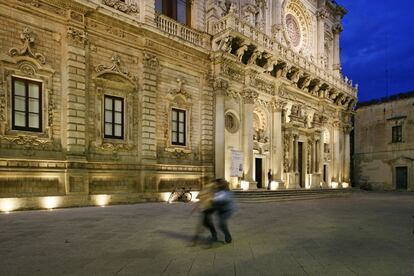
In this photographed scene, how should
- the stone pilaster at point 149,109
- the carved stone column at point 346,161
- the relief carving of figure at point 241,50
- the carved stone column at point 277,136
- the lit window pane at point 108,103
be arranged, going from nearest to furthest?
the lit window pane at point 108,103
the stone pilaster at point 149,109
the relief carving of figure at point 241,50
the carved stone column at point 277,136
the carved stone column at point 346,161

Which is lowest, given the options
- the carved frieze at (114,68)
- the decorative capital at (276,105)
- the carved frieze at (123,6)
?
the decorative capital at (276,105)

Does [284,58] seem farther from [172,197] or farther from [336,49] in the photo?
[172,197]

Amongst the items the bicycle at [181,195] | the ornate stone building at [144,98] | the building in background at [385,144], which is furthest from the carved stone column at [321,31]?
the bicycle at [181,195]

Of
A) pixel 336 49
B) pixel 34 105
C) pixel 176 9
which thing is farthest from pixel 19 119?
pixel 336 49

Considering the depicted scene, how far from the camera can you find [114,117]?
51.6 feet

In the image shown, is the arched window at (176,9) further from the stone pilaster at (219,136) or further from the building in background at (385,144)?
the building in background at (385,144)

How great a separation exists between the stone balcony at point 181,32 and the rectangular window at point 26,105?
7.52 metres

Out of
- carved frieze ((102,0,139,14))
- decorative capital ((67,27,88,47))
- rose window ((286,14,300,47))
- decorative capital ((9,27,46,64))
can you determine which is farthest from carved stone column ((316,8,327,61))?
decorative capital ((9,27,46,64))

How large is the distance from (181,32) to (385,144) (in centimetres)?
3068

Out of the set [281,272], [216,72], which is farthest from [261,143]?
[281,272]

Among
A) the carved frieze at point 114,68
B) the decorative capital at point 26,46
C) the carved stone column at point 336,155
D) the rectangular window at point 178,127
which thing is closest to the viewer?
the decorative capital at point 26,46

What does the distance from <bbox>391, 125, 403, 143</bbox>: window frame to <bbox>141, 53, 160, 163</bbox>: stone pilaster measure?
3176 cm

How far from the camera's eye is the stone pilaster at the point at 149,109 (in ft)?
54.1

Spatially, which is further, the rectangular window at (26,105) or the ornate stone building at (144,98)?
the ornate stone building at (144,98)
